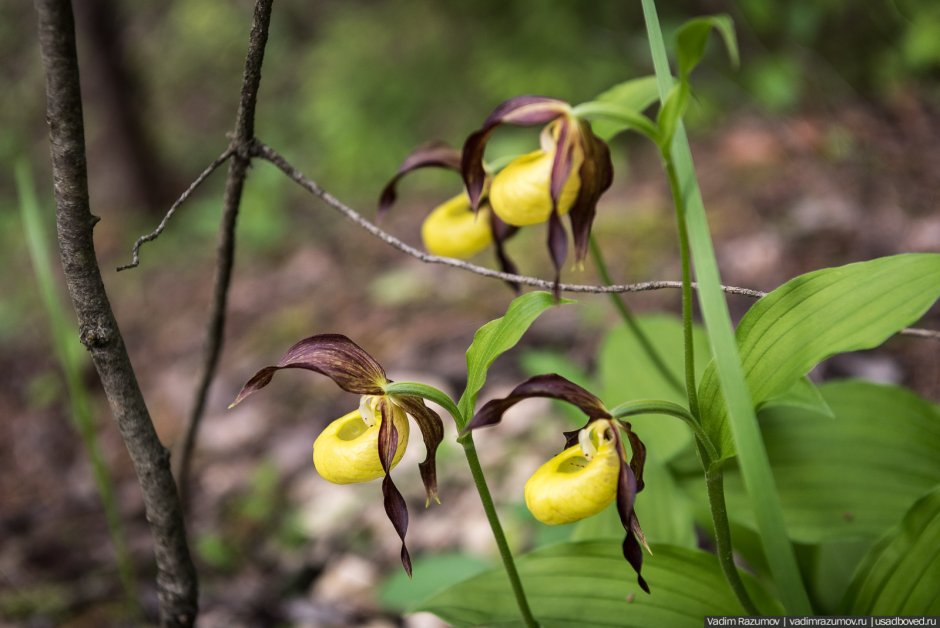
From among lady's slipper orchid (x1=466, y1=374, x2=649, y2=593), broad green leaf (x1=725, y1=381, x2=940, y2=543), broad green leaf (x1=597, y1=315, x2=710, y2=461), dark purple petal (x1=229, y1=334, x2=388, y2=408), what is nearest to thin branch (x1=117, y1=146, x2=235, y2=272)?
dark purple petal (x1=229, y1=334, x2=388, y2=408)

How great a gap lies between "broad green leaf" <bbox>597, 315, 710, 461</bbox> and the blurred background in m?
0.34

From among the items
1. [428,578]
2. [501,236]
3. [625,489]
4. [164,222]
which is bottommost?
[428,578]

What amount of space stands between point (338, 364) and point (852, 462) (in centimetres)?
106

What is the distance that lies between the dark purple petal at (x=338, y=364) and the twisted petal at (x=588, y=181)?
332 mm

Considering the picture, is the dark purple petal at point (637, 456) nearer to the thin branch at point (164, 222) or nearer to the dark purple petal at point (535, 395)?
the dark purple petal at point (535, 395)

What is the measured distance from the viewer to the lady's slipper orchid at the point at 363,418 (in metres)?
1.03

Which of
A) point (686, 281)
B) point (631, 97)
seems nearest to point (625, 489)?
point (686, 281)

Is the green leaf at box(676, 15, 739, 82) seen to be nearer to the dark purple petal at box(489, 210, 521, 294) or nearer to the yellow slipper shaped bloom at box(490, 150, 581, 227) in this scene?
the yellow slipper shaped bloom at box(490, 150, 581, 227)

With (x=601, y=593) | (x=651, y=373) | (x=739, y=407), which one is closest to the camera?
(x=739, y=407)

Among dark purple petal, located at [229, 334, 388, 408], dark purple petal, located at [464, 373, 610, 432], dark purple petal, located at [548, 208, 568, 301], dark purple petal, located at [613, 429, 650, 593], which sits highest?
dark purple petal, located at [548, 208, 568, 301]

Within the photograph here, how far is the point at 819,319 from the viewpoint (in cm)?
104

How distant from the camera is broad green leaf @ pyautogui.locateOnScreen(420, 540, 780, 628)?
3.92 feet

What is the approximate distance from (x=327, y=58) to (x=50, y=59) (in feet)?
12.7

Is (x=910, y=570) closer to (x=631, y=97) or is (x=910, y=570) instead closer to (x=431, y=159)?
(x=631, y=97)
